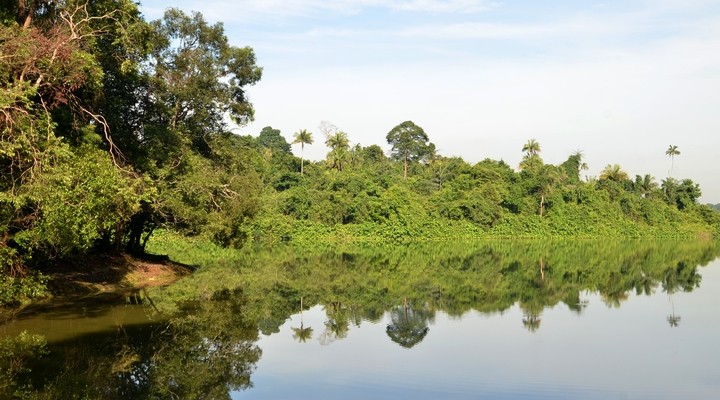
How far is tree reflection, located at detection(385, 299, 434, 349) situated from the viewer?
15531mm

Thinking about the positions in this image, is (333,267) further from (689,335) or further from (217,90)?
(689,335)

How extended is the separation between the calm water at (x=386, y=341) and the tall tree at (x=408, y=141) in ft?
193

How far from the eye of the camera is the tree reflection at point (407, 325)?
51.0ft

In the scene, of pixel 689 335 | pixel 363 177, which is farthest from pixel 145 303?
pixel 363 177

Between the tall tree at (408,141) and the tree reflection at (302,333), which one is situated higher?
the tall tree at (408,141)

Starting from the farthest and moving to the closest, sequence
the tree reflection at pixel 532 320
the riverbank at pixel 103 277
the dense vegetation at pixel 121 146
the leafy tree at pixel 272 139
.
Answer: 1. the leafy tree at pixel 272 139
2. the riverbank at pixel 103 277
3. the tree reflection at pixel 532 320
4. the dense vegetation at pixel 121 146

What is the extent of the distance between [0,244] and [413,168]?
7224 cm

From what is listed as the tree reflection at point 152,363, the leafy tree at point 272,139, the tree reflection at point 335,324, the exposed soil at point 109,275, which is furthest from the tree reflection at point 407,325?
the leafy tree at point 272,139

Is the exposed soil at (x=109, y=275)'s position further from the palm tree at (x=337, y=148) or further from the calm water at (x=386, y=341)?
the palm tree at (x=337, y=148)

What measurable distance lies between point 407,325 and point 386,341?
97.3 inches

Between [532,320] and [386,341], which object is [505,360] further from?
[532,320]

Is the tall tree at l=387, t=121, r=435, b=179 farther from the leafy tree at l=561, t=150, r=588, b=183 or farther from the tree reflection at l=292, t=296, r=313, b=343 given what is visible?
the tree reflection at l=292, t=296, r=313, b=343

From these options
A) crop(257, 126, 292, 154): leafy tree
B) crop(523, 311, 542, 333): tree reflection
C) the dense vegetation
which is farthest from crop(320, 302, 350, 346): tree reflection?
crop(257, 126, 292, 154): leafy tree

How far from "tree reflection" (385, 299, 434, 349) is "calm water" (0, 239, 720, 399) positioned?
3 centimetres
